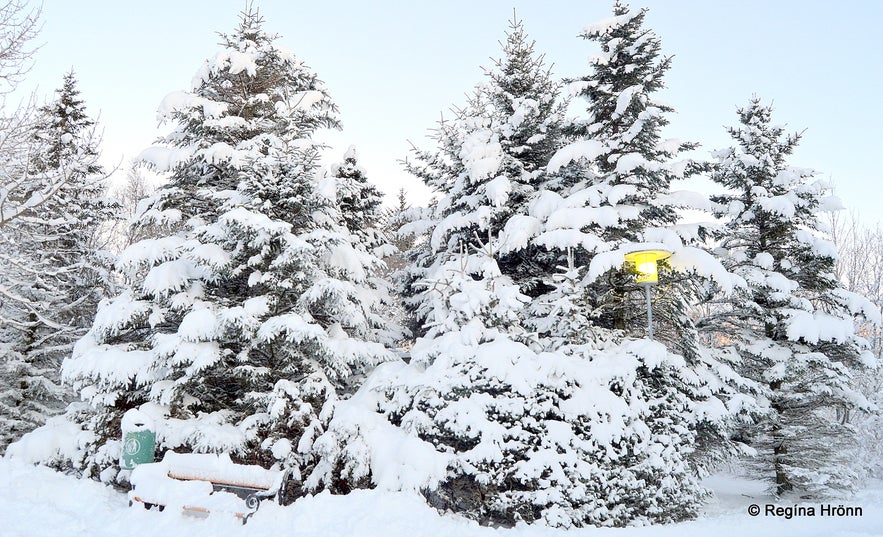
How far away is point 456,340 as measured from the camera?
9469mm

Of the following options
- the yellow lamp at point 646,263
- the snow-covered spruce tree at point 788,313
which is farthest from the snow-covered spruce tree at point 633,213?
the snow-covered spruce tree at point 788,313

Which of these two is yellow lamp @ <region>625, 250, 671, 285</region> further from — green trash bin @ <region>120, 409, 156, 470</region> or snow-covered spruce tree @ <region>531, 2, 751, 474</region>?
green trash bin @ <region>120, 409, 156, 470</region>

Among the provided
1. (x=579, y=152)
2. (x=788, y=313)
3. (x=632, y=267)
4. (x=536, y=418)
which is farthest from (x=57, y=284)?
(x=788, y=313)

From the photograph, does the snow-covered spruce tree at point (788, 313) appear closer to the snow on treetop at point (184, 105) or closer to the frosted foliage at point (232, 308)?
the frosted foliage at point (232, 308)

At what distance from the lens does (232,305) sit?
10.9m

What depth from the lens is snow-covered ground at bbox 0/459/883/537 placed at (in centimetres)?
656

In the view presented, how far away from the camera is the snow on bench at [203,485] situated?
730cm

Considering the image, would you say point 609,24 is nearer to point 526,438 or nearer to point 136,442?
point 526,438

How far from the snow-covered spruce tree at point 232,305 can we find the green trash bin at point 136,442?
458mm

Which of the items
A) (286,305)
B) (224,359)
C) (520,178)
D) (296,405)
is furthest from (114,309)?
(520,178)

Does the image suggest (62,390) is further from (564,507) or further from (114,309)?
(564,507)

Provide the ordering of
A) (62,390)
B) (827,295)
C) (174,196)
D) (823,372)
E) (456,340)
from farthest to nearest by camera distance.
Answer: (62,390)
(827,295)
(823,372)
(174,196)
(456,340)

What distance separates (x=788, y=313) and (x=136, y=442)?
1490 cm

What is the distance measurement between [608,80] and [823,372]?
9.05 metres
